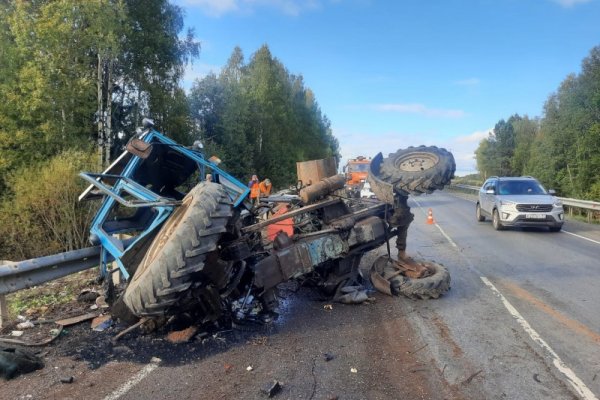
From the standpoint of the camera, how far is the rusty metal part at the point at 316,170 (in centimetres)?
642

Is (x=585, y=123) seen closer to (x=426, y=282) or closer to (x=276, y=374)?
(x=426, y=282)

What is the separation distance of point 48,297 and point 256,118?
33.3 metres

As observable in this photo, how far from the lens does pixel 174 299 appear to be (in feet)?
12.4

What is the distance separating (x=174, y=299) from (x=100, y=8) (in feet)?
58.0

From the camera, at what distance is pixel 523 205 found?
12.8m

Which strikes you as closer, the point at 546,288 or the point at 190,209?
the point at 190,209

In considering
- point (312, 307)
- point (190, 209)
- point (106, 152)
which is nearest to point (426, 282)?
point (312, 307)

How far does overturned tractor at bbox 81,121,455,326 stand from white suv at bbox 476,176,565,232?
24.9 ft

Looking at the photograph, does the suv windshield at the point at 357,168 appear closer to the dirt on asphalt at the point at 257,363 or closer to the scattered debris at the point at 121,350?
the dirt on asphalt at the point at 257,363

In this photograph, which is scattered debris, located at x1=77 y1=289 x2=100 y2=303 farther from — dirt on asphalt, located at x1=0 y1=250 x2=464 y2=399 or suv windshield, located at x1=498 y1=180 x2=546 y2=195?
suv windshield, located at x1=498 y1=180 x2=546 y2=195

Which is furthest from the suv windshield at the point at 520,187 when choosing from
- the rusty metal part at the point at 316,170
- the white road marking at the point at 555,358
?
the rusty metal part at the point at 316,170

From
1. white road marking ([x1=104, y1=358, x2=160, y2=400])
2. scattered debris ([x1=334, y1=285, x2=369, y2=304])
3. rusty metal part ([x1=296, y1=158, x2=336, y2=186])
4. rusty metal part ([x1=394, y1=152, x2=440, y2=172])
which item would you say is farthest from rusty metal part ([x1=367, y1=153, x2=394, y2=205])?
white road marking ([x1=104, y1=358, x2=160, y2=400])

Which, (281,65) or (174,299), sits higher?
(281,65)

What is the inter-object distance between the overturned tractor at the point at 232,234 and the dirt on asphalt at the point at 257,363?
0.39m
